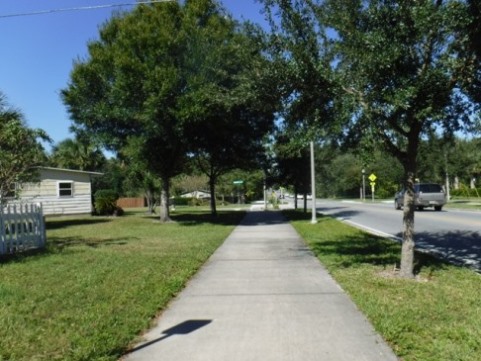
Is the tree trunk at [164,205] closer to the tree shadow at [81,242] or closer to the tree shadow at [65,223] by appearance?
the tree shadow at [65,223]

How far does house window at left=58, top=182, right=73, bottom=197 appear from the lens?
33.8m

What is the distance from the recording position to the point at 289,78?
31.3ft

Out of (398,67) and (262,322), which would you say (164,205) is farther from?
(262,322)

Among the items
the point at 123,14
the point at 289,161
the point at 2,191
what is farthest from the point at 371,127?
the point at 289,161

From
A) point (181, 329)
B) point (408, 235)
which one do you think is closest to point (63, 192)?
point (408, 235)

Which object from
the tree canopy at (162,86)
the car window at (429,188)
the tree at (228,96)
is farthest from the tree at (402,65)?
the car window at (429,188)

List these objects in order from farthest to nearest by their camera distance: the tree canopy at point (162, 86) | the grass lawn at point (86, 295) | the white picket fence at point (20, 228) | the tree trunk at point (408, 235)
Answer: the tree canopy at point (162, 86) < the white picket fence at point (20, 228) < the tree trunk at point (408, 235) < the grass lawn at point (86, 295)

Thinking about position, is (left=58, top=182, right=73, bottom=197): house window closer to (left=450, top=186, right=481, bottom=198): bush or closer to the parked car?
the parked car

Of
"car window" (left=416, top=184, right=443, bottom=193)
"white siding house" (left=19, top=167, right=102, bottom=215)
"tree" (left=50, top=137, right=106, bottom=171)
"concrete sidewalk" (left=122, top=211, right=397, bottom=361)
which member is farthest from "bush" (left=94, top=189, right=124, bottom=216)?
"concrete sidewalk" (left=122, top=211, right=397, bottom=361)

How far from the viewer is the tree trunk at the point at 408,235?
918cm

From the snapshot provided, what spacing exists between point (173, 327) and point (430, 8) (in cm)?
564

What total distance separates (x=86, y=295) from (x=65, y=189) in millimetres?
27645

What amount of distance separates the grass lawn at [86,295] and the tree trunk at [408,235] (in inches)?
143

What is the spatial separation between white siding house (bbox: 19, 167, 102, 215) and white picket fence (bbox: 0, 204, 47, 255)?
19.7 metres
